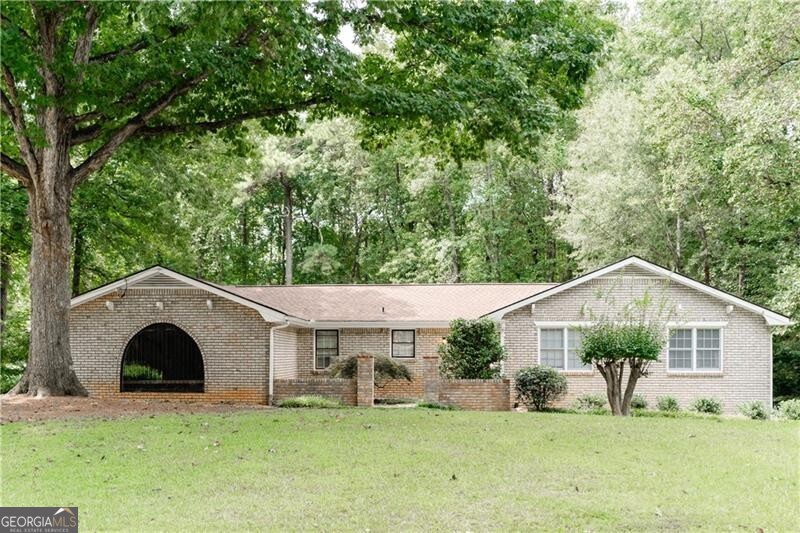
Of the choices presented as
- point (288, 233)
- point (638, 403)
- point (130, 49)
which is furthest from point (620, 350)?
point (288, 233)

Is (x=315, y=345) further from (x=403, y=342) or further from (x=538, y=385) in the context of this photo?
(x=538, y=385)

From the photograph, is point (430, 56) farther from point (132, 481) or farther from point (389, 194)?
point (389, 194)

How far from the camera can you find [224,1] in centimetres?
1118

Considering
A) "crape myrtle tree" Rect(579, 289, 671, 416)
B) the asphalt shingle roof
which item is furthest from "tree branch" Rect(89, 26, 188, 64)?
"crape myrtle tree" Rect(579, 289, 671, 416)

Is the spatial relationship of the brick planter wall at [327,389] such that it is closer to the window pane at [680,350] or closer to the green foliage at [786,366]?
the window pane at [680,350]

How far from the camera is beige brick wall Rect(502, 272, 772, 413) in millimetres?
22156

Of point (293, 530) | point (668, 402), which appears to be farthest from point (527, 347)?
point (293, 530)

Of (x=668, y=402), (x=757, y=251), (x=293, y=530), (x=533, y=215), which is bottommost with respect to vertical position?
(x=668, y=402)

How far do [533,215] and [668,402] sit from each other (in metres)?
19.8

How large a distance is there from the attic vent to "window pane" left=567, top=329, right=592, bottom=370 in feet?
38.1

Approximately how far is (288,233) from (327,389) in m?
24.3

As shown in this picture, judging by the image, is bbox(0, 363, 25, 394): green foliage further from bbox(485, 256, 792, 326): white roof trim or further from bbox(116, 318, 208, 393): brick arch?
bbox(485, 256, 792, 326): white roof trim

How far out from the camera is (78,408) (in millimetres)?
14383

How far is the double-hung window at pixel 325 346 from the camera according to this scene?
2472 cm
